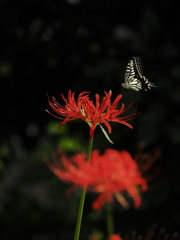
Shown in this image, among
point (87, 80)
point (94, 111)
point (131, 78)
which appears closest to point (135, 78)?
point (131, 78)

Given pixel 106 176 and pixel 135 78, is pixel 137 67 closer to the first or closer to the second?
pixel 135 78

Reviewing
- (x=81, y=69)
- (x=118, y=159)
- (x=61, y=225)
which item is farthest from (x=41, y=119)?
(x=118, y=159)

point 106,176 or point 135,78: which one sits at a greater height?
point 135,78

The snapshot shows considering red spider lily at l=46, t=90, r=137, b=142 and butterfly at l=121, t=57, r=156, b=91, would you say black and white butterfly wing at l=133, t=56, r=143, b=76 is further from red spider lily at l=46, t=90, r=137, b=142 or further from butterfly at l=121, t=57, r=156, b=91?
red spider lily at l=46, t=90, r=137, b=142

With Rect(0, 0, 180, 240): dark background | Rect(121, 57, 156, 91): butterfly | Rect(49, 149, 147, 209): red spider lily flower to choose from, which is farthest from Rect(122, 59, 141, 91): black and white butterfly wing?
Rect(0, 0, 180, 240): dark background

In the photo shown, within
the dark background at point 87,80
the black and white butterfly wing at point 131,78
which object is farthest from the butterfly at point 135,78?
the dark background at point 87,80

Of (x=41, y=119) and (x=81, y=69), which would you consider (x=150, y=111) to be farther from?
(x=41, y=119)
